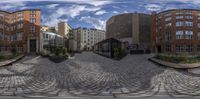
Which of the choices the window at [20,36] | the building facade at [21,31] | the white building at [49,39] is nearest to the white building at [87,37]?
the white building at [49,39]

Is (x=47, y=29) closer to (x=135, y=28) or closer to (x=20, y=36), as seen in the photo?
(x=20, y=36)

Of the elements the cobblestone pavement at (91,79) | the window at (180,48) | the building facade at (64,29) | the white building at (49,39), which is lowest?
the cobblestone pavement at (91,79)

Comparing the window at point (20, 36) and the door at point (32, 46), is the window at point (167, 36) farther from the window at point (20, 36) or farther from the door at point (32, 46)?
the window at point (20, 36)

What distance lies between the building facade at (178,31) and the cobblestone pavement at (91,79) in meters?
0.66

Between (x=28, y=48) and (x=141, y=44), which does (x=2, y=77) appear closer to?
(x=28, y=48)

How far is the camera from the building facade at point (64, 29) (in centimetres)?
192

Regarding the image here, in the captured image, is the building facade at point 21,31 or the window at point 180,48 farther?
the building facade at point 21,31

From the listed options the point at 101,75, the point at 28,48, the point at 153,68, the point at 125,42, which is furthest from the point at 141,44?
the point at 153,68

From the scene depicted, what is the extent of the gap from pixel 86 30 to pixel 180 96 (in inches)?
73.7

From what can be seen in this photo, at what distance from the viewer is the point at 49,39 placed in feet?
6.84

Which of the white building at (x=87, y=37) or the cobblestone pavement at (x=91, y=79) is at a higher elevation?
the white building at (x=87, y=37)

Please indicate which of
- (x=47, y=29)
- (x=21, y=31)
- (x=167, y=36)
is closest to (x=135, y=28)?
(x=167, y=36)

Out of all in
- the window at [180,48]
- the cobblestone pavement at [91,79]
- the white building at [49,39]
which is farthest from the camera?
the cobblestone pavement at [91,79]

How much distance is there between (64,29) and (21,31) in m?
0.50
